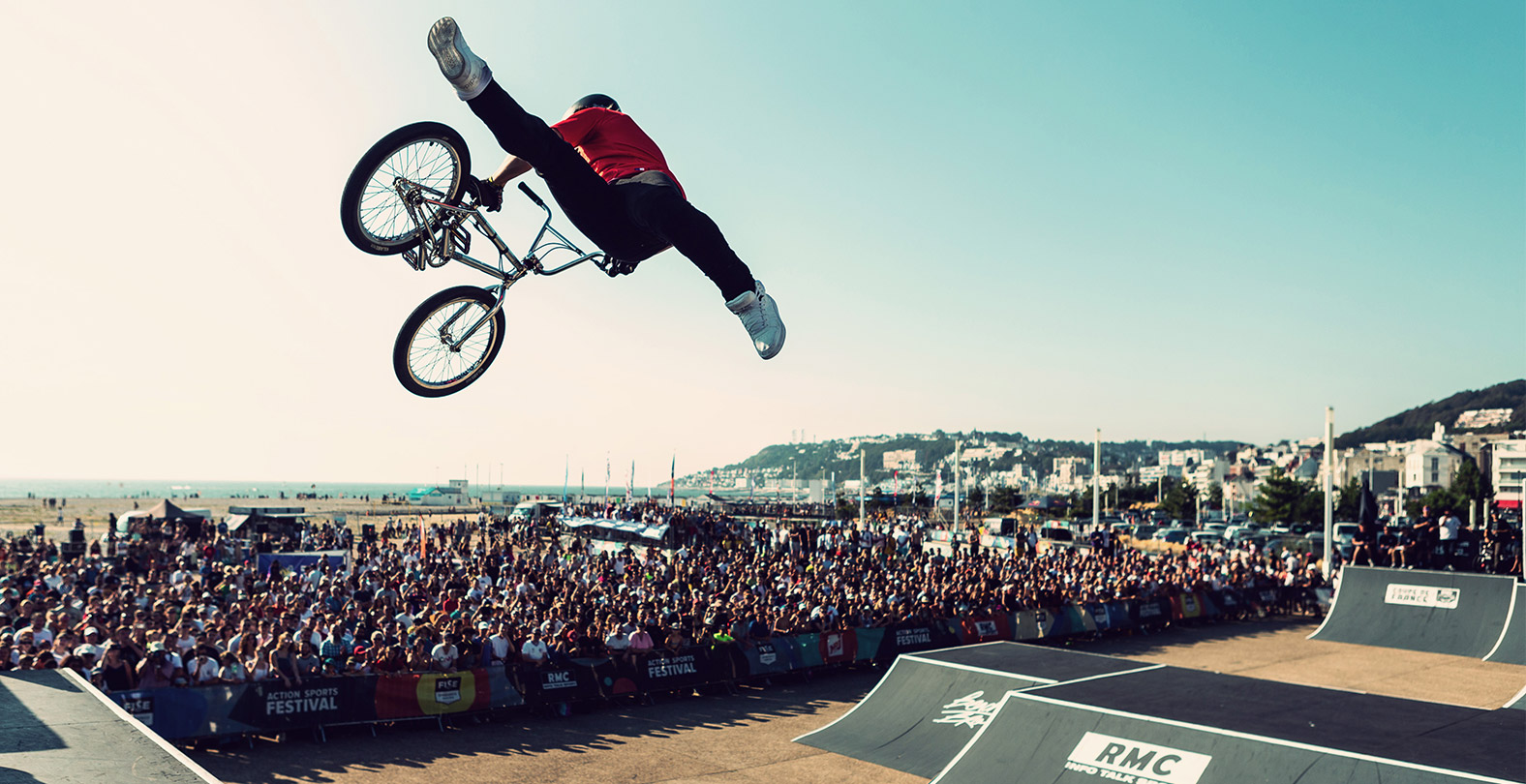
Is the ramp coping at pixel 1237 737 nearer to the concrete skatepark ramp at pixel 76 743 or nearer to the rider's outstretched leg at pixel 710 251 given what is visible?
the rider's outstretched leg at pixel 710 251

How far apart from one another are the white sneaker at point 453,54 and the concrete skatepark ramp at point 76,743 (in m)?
4.73

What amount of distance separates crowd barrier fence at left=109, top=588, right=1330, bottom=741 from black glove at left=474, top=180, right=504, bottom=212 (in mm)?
10755

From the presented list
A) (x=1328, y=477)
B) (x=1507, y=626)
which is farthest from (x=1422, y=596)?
(x=1328, y=477)

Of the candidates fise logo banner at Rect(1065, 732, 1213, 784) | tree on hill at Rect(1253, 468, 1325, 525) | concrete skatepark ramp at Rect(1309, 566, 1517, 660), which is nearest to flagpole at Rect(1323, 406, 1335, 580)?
concrete skatepark ramp at Rect(1309, 566, 1517, 660)

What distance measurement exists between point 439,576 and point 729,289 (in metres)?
19.3

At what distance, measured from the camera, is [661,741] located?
14.8m

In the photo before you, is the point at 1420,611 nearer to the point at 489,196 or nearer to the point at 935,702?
the point at 935,702

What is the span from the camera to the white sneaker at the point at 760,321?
561cm

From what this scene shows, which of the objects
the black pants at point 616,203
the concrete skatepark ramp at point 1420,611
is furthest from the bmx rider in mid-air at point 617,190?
the concrete skatepark ramp at point 1420,611

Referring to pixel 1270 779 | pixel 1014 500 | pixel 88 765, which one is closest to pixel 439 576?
pixel 88 765

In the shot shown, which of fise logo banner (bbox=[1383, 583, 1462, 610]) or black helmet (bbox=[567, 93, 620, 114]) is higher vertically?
black helmet (bbox=[567, 93, 620, 114])

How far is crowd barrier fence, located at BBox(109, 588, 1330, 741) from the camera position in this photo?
1311 cm

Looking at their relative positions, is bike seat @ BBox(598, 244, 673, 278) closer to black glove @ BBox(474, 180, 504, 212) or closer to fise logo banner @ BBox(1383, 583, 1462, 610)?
black glove @ BBox(474, 180, 504, 212)

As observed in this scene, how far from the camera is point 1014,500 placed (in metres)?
89.6
